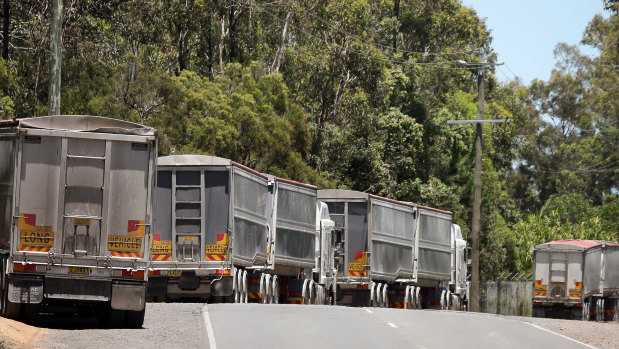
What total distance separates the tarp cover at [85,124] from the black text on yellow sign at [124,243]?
173 centimetres

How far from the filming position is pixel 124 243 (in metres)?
18.2

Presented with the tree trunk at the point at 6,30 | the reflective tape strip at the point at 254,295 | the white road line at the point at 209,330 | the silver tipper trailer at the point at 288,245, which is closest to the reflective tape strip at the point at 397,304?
the silver tipper trailer at the point at 288,245

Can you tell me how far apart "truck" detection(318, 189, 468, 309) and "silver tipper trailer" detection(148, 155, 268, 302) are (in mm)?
9371

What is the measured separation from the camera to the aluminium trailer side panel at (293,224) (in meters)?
30.7

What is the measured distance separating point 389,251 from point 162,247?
43.7ft

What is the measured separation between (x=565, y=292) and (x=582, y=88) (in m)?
56.7

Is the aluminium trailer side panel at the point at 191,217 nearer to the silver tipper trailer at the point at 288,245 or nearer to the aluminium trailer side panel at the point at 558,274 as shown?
the silver tipper trailer at the point at 288,245

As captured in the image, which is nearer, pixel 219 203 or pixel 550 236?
pixel 219 203

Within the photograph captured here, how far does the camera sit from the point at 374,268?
121 feet

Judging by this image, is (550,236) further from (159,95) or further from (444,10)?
(159,95)

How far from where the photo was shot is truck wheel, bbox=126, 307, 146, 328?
1869cm

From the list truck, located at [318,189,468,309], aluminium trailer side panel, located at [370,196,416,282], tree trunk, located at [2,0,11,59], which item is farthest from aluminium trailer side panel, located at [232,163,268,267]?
tree trunk, located at [2,0,11,59]

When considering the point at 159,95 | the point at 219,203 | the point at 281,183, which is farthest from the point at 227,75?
the point at 219,203

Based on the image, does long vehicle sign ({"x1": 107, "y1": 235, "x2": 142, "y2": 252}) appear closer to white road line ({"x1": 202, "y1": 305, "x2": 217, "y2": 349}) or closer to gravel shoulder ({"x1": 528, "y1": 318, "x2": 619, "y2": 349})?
white road line ({"x1": 202, "y1": 305, "x2": 217, "y2": 349})
